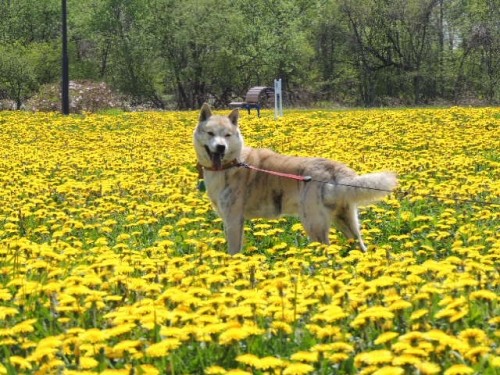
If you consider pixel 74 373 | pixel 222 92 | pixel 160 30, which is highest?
pixel 160 30

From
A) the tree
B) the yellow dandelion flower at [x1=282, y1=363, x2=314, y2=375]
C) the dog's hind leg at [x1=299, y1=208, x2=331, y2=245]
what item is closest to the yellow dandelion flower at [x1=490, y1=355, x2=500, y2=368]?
the yellow dandelion flower at [x1=282, y1=363, x2=314, y2=375]

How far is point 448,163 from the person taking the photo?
11.2 metres

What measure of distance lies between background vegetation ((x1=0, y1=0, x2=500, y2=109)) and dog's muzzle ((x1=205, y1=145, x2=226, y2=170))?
32134mm

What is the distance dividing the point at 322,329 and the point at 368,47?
138ft

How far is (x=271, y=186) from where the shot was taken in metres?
7.02

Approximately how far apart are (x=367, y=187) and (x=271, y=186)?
3.68 feet

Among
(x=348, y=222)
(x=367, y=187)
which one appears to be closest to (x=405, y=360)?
(x=367, y=187)

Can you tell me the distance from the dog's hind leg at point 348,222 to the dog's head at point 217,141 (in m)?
1.23

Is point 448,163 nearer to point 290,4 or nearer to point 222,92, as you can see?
point 222,92

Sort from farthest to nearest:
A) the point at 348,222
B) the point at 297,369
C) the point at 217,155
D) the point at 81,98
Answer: the point at 81,98
the point at 217,155
the point at 348,222
the point at 297,369

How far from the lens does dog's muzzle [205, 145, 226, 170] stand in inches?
274

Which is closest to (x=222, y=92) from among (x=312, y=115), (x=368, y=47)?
(x=368, y=47)

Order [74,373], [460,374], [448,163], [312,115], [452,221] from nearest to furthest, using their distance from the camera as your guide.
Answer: [460,374], [74,373], [452,221], [448,163], [312,115]

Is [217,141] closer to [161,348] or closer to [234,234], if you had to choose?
[234,234]
